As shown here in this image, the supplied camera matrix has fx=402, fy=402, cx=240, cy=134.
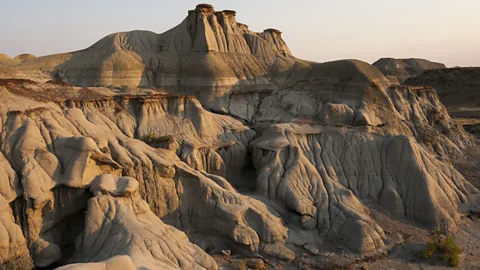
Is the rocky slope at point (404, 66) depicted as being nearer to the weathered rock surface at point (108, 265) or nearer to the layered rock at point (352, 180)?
the layered rock at point (352, 180)

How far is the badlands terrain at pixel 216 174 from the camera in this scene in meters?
14.2

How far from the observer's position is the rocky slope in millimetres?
94125

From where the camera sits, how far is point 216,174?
21.4 metres

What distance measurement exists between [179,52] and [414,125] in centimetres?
2017

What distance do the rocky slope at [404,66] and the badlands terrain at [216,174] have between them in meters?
65.3

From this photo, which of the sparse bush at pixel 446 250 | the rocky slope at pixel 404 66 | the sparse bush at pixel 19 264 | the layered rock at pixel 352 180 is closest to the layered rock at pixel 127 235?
the sparse bush at pixel 19 264

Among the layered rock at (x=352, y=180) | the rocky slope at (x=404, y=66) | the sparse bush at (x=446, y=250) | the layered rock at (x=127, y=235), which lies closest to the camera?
the layered rock at (x=127, y=235)

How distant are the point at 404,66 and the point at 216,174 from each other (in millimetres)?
90770

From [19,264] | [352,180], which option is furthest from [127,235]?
[352,180]

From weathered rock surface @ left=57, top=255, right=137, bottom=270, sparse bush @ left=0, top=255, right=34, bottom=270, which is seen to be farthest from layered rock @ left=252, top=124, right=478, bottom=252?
sparse bush @ left=0, top=255, right=34, bottom=270

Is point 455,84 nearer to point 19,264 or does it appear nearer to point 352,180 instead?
point 352,180

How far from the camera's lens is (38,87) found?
65.9 ft

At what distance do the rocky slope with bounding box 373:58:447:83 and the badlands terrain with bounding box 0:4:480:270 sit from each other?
65.3 m

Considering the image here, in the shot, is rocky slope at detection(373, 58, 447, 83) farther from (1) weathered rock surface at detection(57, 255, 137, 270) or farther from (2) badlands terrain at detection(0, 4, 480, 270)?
(1) weathered rock surface at detection(57, 255, 137, 270)
